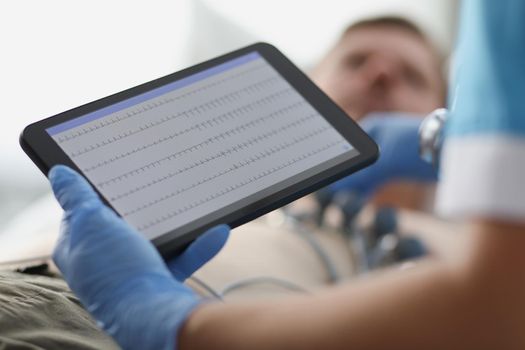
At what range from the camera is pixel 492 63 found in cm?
65

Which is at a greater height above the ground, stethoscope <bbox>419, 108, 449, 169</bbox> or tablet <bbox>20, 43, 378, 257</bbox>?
tablet <bbox>20, 43, 378, 257</bbox>

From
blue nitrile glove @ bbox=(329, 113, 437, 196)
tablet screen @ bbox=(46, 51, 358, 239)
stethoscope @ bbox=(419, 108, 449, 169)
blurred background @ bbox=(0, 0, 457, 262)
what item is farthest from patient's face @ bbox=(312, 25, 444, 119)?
tablet screen @ bbox=(46, 51, 358, 239)

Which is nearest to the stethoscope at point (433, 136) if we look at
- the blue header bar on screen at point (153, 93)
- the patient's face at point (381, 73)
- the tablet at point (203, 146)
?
the tablet at point (203, 146)

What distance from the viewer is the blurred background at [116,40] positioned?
207 cm

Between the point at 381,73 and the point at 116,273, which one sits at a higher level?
the point at 116,273

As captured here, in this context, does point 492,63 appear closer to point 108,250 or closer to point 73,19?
point 108,250

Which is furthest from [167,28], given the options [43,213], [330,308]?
[330,308]

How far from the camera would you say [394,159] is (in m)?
1.79

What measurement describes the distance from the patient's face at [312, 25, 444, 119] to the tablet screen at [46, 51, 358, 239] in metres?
1.06

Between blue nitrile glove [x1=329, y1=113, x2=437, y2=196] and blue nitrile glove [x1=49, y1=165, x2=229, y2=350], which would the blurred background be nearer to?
blue nitrile glove [x1=329, y1=113, x2=437, y2=196]

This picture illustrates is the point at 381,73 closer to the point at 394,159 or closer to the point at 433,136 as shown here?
the point at 394,159

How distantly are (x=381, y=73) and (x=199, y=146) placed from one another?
4.00 feet

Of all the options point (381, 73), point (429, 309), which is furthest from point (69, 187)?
point (381, 73)

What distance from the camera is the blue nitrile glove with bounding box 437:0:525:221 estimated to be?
0.64 meters
